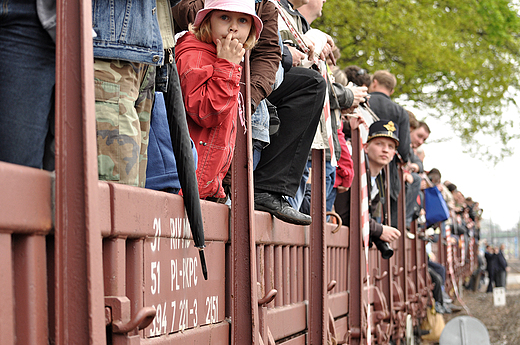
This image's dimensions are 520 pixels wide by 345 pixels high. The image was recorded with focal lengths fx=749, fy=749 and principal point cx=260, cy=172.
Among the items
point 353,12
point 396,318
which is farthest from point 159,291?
point 353,12

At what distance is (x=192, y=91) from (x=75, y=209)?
1325 mm

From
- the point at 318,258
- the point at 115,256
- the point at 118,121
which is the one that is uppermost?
the point at 118,121

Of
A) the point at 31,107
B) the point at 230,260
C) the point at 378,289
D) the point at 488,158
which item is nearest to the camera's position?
the point at 31,107

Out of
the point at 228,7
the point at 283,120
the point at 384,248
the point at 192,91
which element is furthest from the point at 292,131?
the point at 384,248

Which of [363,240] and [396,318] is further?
[396,318]

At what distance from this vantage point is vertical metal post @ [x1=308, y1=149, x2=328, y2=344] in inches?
167

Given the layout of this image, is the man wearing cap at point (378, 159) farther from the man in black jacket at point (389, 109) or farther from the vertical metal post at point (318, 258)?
the vertical metal post at point (318, 258)

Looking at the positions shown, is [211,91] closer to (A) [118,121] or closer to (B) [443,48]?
(A) [118,121]

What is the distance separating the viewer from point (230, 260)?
293cm

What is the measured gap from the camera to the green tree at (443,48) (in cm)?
1528

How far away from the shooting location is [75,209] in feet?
5.17

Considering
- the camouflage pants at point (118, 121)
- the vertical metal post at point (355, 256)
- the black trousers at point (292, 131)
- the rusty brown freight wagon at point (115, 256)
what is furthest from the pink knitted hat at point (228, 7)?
the vertical metal post at point (355, 256)

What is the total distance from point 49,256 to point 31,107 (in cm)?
37

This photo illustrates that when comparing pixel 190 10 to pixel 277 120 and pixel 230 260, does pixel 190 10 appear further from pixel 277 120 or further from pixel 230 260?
pixel 230 260
